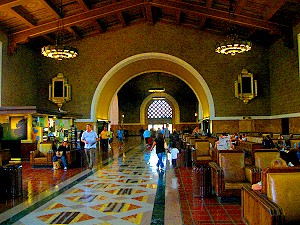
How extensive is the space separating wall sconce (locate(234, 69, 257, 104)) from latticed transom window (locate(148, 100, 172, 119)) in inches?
781

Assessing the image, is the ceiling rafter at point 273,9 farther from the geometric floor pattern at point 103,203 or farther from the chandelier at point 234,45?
the geometric floor pattern at point 103,203

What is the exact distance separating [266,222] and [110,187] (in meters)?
4.58

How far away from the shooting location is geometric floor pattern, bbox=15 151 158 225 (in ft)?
15.5

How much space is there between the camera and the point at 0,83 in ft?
47.3

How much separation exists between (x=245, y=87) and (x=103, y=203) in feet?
44.9

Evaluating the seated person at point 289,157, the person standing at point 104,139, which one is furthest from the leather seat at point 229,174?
the person standing at point 104,139

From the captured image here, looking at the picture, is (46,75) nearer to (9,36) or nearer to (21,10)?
(9,36)

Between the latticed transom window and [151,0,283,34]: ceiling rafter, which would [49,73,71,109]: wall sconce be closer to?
[151,0,283,34]: ceiling rafter

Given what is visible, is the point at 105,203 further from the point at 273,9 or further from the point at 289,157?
the point at 273,9

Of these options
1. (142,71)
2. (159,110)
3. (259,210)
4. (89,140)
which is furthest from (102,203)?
(159,110)

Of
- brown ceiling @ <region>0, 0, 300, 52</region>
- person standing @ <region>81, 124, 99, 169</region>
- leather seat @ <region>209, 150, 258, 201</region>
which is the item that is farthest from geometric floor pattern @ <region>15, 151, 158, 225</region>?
brown ceiling @ <region>0, 0, 300, 52</region>

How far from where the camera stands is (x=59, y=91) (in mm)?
18422

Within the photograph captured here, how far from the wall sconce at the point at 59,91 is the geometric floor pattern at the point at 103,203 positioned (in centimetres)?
1060

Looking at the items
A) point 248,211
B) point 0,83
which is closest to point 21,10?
Answer: point 0,83
